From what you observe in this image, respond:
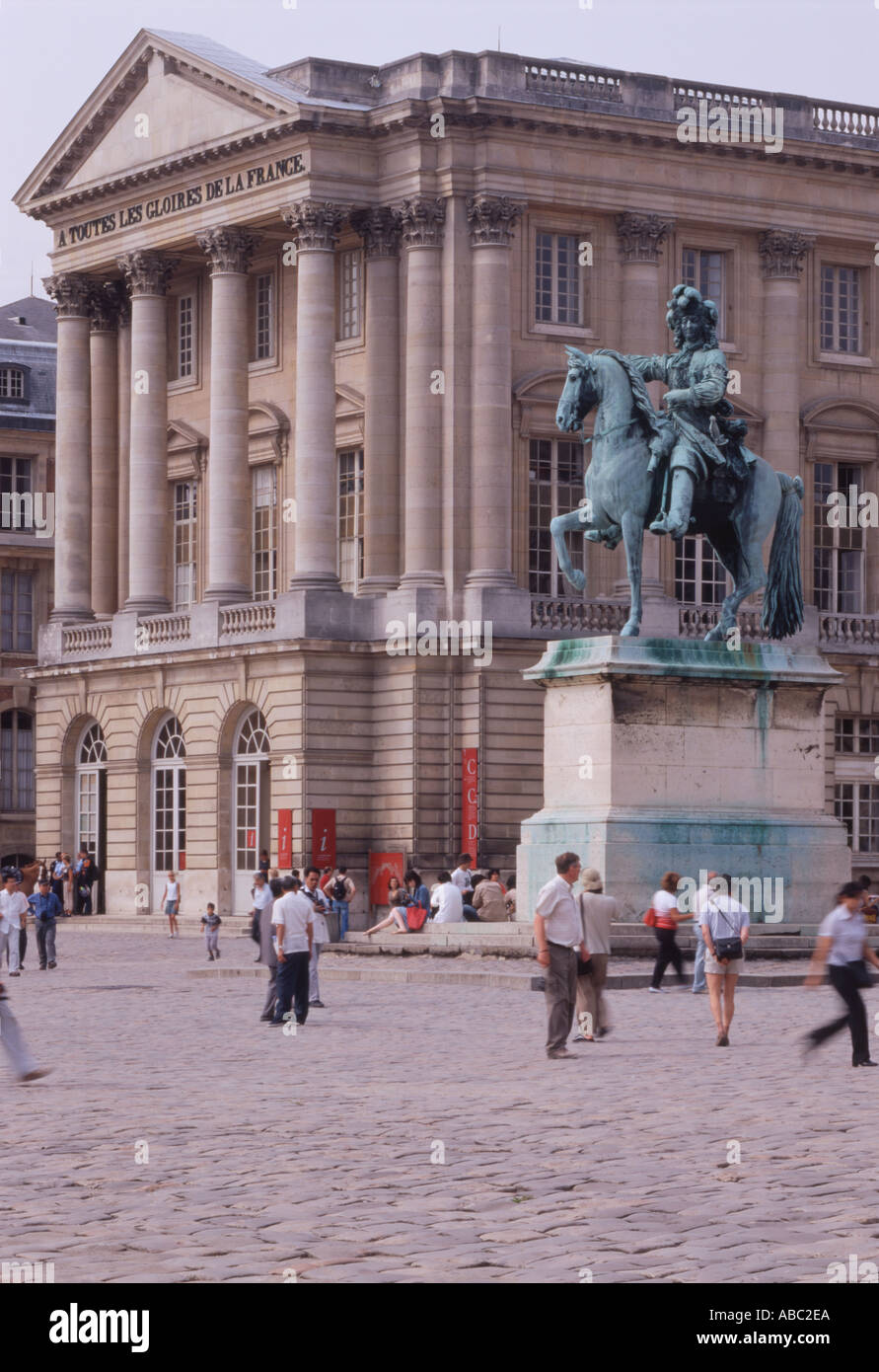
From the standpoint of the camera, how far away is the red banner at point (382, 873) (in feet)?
197

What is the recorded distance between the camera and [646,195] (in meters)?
63.1

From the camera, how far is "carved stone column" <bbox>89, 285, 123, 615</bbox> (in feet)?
235

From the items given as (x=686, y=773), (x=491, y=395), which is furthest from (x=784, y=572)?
(x=491, y=395)

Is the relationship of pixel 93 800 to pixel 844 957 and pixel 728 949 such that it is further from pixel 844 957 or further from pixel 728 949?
pixel 844 957

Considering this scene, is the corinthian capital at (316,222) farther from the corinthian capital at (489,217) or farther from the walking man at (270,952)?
the walking man at (270,952)

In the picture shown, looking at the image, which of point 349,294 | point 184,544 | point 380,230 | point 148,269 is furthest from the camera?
point 184,544

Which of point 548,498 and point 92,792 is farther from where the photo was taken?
point 92,792

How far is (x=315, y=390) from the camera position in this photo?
61750 millimetres

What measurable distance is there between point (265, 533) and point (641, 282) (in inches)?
428

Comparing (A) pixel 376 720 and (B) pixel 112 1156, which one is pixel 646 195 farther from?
(B) pixel 112 1156

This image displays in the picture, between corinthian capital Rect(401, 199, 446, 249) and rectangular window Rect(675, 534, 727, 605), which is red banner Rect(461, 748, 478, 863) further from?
corinthian capital Rect(401, 199, 446, 249)

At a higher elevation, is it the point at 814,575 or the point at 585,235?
the point at 585,235

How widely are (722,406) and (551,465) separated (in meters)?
Answer: 22.8
